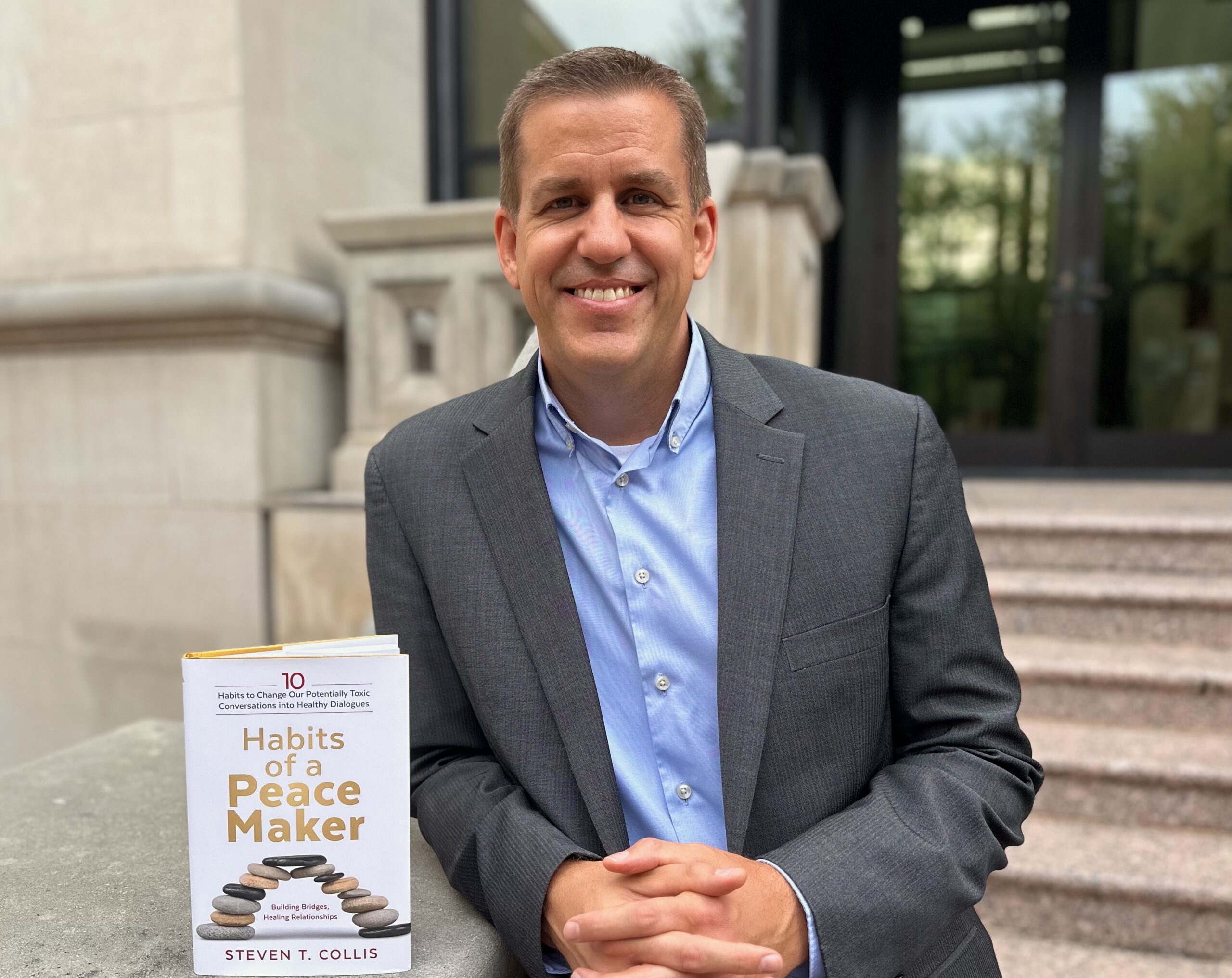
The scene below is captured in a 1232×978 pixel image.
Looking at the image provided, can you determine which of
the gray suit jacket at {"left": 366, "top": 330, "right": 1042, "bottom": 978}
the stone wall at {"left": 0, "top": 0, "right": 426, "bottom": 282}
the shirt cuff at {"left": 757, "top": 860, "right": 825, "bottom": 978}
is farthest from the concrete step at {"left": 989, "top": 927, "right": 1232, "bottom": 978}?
the stone wall at {"left": 0, "top": 0, "right": 426, "bottom": 282}

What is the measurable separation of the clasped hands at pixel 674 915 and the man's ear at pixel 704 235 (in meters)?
0.85

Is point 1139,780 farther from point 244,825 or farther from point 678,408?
point 244,825

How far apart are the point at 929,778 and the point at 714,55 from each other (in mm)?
4039

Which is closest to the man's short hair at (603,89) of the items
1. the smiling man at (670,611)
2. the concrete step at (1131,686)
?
the smiling man at (670,611)

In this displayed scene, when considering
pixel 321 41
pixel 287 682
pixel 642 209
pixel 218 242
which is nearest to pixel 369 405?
pixel 218 242

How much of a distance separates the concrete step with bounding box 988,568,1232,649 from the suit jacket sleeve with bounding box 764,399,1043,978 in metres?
1.82

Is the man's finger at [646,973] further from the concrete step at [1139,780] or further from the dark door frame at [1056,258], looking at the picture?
the dark door frame at [1056,258]

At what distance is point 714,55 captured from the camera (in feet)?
14.6

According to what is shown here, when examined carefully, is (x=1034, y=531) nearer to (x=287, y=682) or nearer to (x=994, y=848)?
(x=994, y=848)

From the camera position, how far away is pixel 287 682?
37.7 inches

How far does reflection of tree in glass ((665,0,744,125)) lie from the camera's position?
4.40 m

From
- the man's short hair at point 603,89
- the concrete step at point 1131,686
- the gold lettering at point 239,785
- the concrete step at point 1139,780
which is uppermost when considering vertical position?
the man's short hair at point 603,89

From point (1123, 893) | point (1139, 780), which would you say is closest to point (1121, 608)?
point (1139, 780)

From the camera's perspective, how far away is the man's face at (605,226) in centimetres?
132
